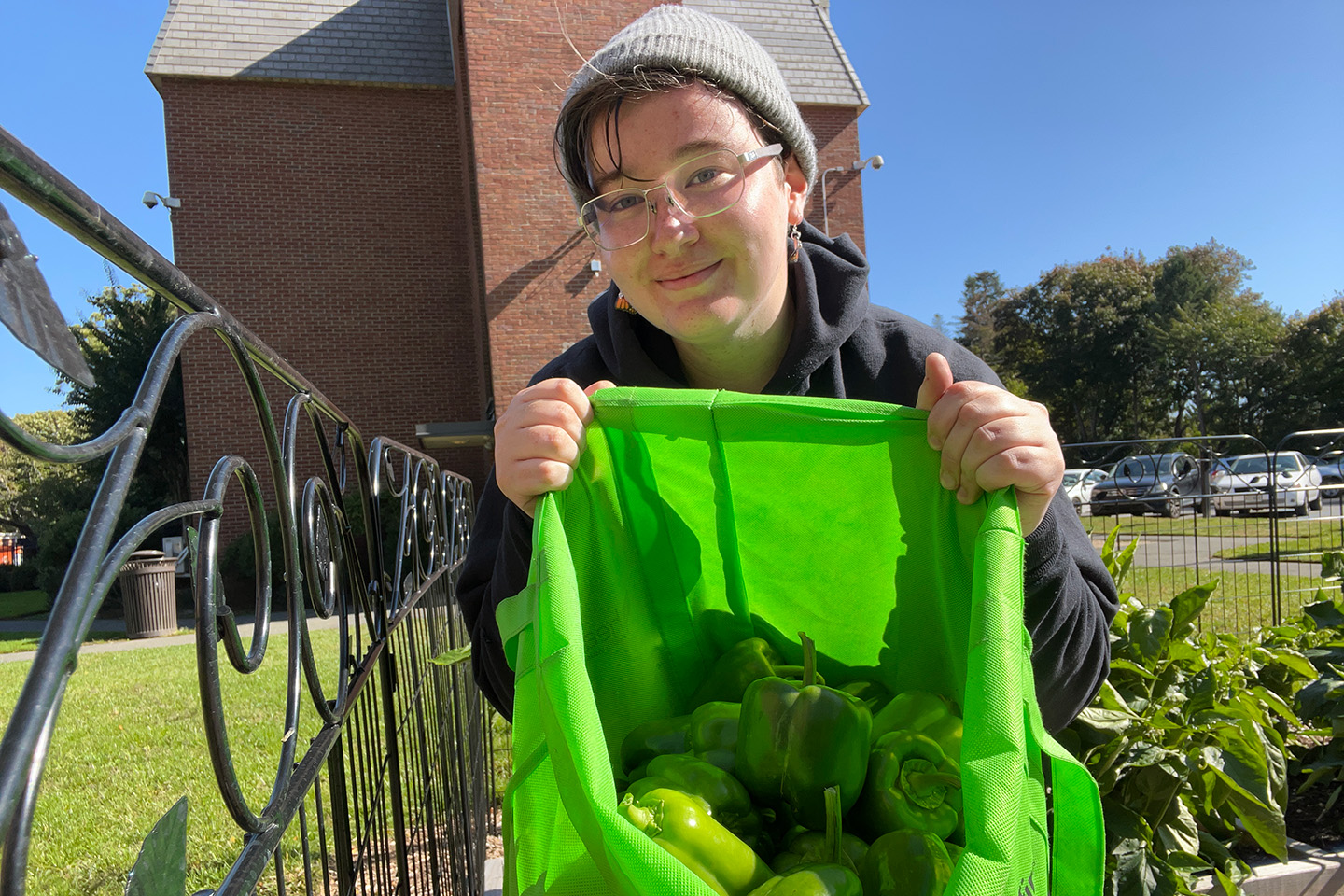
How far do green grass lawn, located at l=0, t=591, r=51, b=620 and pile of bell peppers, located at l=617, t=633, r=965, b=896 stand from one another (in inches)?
645

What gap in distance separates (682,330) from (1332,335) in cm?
4610

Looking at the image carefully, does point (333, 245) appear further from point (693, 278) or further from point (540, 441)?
point (540, 441)

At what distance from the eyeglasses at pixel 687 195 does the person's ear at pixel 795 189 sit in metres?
0.22

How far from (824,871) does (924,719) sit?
345 millimetres

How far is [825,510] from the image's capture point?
1.48 m

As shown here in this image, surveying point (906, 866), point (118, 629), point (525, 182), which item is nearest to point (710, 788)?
point (906, 866)

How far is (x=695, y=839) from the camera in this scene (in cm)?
105

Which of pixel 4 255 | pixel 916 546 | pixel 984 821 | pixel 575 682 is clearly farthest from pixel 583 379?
pixel 4 255

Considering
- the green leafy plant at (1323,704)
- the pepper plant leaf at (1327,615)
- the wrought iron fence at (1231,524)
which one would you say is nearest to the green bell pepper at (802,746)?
the green leafy plant at (1323,704)

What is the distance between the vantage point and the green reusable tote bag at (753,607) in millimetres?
910

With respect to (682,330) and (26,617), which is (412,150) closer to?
(26,617)

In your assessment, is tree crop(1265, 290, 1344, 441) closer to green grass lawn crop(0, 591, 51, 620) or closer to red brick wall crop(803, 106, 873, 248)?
red brick wall crop(803, 106, 873, 248)

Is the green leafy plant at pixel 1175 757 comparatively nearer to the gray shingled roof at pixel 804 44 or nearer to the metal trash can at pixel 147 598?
the metal trash can at pixel 147 598

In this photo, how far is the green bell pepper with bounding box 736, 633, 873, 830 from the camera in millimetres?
1252
